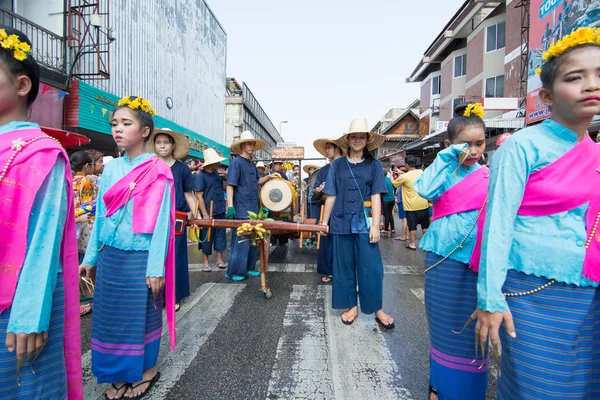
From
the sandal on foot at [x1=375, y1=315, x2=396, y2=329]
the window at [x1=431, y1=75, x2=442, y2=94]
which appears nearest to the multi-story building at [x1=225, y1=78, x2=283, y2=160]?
the window at [x1=431, y1=75, x2=442, y2=94]

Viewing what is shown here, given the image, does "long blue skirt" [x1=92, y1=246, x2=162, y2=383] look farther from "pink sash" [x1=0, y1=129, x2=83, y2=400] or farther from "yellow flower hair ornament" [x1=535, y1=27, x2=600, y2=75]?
"yellow flower hair ornament" [x1=535, y1=27, x2=600, y2=75]

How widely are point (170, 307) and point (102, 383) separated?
2.23 feet

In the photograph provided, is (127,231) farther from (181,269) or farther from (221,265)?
(221,265)

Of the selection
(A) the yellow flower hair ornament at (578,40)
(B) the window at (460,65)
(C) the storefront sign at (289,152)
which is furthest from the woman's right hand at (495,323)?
(B) the window at (460,65)

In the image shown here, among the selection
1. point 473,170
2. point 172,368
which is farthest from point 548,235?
point 172,368

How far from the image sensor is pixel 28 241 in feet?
3.90

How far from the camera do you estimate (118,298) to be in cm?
210

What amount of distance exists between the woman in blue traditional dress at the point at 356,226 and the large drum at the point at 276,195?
1828mm

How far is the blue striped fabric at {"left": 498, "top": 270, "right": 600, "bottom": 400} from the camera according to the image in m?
1.17

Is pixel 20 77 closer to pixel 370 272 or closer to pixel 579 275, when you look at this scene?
pixel 579 275

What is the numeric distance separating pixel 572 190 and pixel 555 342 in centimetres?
54

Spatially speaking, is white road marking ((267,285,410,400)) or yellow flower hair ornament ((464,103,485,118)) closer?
yellow flower hair ornament ((464,103,485,118))

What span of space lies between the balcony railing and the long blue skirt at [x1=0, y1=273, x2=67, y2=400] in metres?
8.21

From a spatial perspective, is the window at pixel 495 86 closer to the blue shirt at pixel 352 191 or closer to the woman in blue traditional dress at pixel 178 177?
the blue shirt at pixel 352 191
